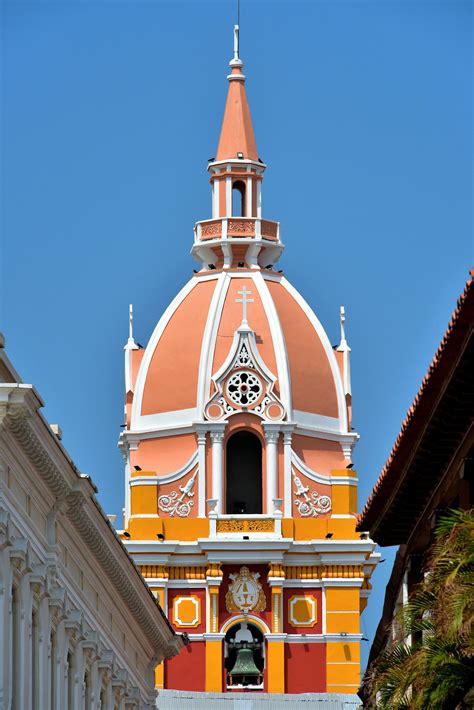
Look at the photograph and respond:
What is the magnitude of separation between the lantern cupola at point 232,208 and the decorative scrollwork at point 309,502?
6.71m

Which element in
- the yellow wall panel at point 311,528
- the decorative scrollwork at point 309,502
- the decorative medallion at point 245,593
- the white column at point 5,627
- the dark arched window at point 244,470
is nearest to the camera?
the white column at point 5,627

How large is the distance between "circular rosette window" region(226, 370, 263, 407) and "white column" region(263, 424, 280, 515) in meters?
0.95

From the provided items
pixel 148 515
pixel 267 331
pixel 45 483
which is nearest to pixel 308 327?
pixel 267 331

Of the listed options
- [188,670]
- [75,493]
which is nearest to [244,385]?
[188,670]

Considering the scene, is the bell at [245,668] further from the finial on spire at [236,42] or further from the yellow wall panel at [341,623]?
the finial on spire at [236,42]

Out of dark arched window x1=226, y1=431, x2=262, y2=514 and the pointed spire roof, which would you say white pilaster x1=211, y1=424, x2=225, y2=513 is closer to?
dark arched window x1=226, y1=431, x2=262, y2=514

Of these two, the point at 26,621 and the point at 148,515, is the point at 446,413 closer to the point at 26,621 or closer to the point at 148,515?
the point at 26,621

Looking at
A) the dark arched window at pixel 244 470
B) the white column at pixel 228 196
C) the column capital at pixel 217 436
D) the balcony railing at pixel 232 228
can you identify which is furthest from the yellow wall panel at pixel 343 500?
the white column at pixel 228 196

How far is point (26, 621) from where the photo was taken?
1565 inches

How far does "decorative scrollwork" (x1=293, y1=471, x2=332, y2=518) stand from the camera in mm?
84125

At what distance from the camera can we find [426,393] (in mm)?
39031

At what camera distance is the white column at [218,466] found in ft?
276

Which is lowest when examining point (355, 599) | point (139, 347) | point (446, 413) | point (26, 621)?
point (26, 621)

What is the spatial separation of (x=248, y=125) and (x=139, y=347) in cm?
841
